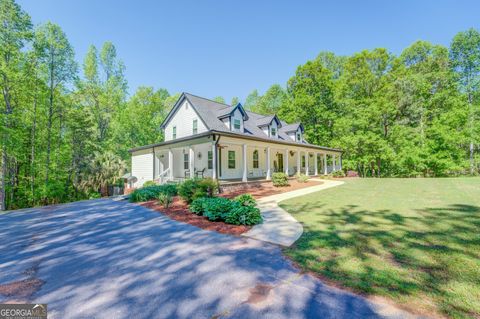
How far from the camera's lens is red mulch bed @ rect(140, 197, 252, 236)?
228 inches

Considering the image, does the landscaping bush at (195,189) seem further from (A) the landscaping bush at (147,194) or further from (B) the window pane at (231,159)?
(B) the window pane at (231,159)

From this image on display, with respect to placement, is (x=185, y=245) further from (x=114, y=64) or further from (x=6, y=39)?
(x=114, y=64)

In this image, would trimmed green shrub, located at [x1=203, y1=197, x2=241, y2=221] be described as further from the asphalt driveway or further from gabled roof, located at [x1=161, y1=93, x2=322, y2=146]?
gabled roof, located at [x1=161, y1=93, x2=322, y2=146]

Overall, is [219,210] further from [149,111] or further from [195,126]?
[149,111]

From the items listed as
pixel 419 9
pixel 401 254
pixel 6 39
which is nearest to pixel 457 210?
pixel 401 254

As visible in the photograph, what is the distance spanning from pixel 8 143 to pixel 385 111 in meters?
34.8

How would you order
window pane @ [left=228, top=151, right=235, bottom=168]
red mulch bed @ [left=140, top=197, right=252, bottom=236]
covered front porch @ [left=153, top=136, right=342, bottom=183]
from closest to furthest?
red mulch bed @ [left=140, top=197, right=252, bottom=236], covered front porch @ [left=153, top=136, right=342, bottom=183], window pane @ [left=228, top=151, right=235, bottom=168]

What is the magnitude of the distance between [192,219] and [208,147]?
9797 millimetres

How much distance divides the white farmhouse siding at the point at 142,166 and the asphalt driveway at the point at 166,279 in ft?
41.0

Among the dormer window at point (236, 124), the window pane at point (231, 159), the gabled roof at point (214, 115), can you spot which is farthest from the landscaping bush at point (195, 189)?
the dormer window at point (236, 124)

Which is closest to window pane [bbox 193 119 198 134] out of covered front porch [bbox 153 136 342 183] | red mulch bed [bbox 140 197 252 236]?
covered front porch [bbox 153 136 342 183]

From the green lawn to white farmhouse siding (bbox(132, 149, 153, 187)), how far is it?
49.0 feet

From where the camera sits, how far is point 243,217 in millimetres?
6164

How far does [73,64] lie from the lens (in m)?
17.2
